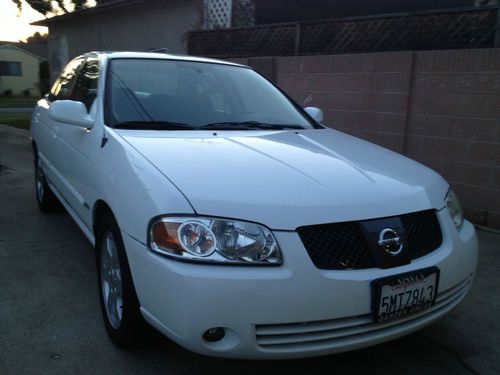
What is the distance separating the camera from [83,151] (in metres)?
3.23

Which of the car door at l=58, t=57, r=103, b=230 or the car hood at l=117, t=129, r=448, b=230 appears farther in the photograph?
the car door at l=58, t=57, r=103, b=230

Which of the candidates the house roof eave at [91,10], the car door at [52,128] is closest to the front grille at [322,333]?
the car door at [52,128]

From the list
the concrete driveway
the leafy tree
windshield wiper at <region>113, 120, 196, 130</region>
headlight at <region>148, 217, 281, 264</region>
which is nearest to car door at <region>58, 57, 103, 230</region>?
windshield wiper at <region>113, 120, 196, 130</region>

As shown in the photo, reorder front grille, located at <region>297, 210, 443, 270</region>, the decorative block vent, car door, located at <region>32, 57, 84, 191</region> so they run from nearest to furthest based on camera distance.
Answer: front grille, located at <region>297, 210, 443, 270</region> < car door, located at <region>32, 57, 84, 191</region> < the decorative block vent

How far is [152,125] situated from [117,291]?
1.01 metres

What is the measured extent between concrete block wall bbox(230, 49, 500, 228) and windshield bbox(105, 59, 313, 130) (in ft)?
6.88

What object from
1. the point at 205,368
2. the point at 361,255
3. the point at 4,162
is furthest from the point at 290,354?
the point at 4,162

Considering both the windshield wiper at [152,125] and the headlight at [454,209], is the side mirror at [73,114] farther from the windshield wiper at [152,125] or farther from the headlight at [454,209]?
the headlight at [454,209]

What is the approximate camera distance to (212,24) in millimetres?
9117

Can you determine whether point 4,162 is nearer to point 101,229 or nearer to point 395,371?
point 101,229

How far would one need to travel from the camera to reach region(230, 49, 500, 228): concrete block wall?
4848 millimetres

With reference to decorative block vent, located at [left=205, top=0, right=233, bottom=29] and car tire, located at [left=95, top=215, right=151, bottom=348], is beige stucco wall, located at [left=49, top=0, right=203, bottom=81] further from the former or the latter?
car tire, located at [left=95, top=215, right=151, bottom=348]

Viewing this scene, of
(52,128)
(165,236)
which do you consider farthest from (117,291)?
(52,128)

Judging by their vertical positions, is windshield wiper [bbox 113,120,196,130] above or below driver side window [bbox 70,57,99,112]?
below
